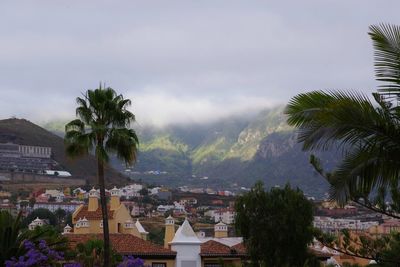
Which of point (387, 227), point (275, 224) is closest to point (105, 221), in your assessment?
point (275, 224)

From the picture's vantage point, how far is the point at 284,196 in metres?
37.0

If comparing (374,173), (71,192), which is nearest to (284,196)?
(374,173)

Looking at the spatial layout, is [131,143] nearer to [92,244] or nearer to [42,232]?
[42,232]

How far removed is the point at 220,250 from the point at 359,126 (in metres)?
35.3

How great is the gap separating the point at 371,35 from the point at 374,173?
219 cm

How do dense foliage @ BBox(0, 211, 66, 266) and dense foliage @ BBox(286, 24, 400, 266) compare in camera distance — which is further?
dense foliage @ BBox(0, 211, 66, 266)

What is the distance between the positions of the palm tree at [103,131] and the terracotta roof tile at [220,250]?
19.5 metres

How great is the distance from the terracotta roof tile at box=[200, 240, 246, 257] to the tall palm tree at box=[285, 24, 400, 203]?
32.8m

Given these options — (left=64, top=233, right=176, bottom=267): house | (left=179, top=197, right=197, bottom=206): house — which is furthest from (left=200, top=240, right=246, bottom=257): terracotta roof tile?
(left=179, top=197, right=197, bottom=206): house

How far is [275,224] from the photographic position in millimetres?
35688

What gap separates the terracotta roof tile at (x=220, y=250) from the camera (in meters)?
45.1

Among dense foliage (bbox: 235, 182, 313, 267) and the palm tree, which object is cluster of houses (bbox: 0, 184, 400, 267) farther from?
the palm tree

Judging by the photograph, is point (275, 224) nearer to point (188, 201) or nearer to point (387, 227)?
point (387, 227)

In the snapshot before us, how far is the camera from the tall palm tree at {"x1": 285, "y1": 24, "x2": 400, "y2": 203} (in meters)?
11.5
